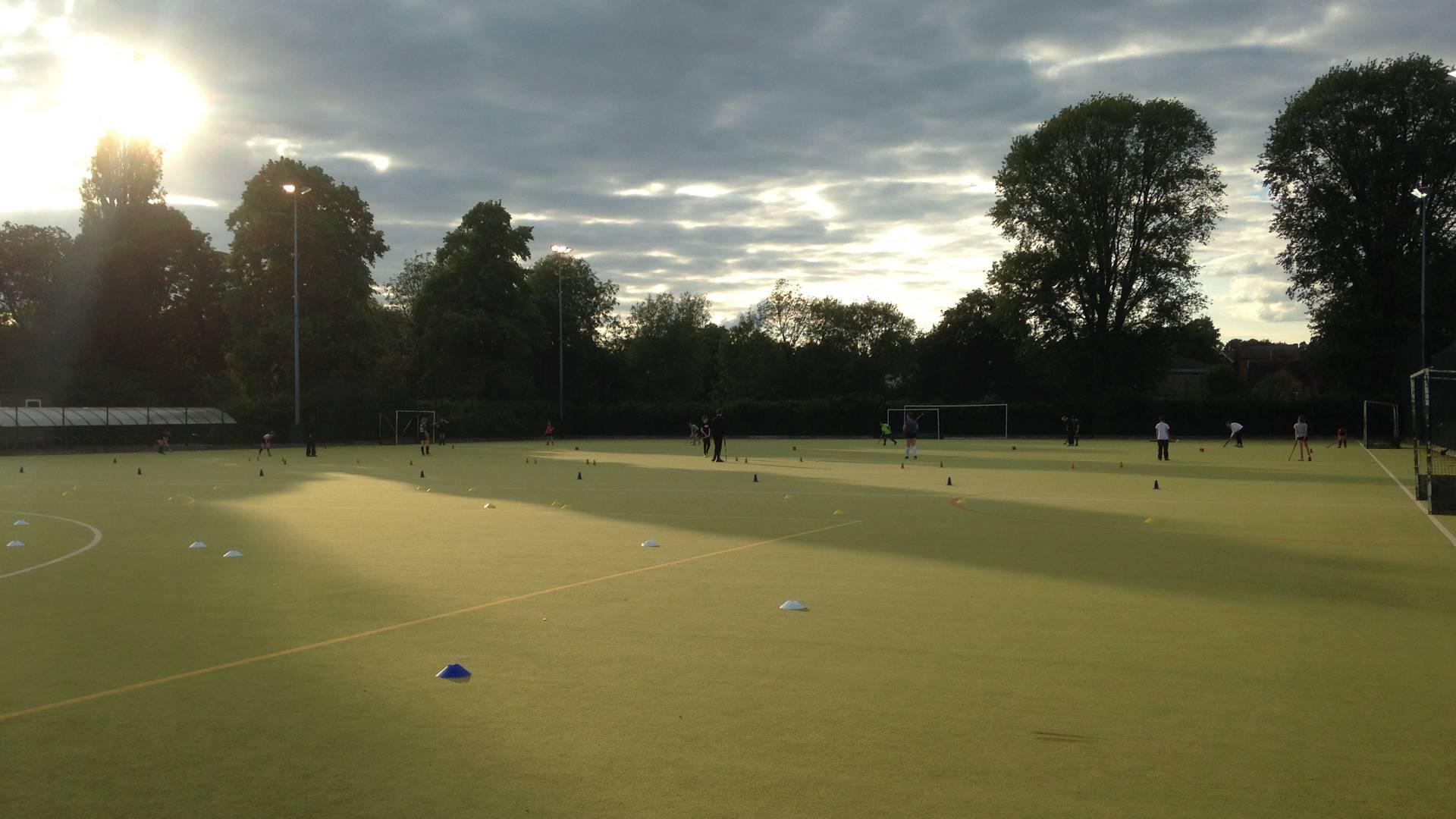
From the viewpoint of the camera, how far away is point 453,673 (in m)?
7.14

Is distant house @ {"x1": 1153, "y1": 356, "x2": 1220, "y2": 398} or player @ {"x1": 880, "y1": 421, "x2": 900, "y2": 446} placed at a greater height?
distant house @ {"x1": 1153, "y1": 356, "x2": 1220, "y2": 398}

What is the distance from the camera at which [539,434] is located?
8069 cm

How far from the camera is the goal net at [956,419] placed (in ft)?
248

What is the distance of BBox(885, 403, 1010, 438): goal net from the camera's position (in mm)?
75562

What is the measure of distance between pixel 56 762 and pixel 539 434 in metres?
76.0

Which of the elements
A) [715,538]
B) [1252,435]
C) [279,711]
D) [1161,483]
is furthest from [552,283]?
[279,711]

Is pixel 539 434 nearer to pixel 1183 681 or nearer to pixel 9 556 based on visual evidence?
pixel 9 556

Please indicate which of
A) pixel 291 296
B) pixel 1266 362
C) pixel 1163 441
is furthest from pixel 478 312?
pixel 1266 362

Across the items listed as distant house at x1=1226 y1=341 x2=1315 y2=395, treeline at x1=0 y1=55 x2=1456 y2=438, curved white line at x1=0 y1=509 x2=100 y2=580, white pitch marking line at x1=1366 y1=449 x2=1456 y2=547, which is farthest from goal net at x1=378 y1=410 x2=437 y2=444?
distant house at x1=1226 y1=341 x2=1315 y2=395

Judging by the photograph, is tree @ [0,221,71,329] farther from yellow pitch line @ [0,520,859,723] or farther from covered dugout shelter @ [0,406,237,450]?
yellow pitch line @ [0,520,859,723]

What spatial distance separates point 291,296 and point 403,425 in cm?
1023

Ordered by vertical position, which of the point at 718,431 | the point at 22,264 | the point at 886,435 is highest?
the point at 22,264

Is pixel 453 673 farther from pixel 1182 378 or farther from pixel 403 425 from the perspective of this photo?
pixel 1182 378

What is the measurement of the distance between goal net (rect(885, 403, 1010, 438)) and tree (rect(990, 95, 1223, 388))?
25.6 ft
